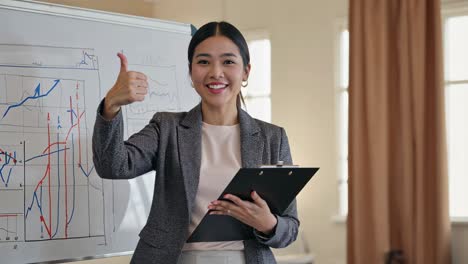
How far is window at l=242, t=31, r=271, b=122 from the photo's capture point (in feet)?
18.0

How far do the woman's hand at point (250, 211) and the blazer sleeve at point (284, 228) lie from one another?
21 millimetres

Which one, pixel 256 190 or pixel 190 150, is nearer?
pixel 256 190

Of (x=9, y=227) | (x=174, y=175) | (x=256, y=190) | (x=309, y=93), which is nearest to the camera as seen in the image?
(x=256, y=190)

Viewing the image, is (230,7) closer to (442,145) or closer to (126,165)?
(442,145)

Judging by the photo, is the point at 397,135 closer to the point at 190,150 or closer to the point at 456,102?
the point at 456,102

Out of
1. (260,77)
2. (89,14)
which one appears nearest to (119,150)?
(89,14)

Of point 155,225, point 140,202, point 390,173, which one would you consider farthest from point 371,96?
point 155,225

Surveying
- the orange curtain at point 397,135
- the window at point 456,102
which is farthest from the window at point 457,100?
the orange curtain at point 397,135

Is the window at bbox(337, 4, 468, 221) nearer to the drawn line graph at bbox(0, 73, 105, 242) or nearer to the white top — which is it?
the drawn line graph at bbox(0, 73, 105, 242)

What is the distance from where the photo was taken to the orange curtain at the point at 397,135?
4.34 m

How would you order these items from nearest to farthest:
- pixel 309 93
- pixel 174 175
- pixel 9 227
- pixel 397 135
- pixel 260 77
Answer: pixel 174 175, pixel 9 227, pixel 397 135, pixel 309 93, pixel 260 77

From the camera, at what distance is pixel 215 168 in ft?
6.33

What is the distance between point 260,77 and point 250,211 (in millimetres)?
3862

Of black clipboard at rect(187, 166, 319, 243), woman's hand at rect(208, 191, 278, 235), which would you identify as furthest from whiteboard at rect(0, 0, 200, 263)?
woman's hand at rect(208, 191, 278, 235)
